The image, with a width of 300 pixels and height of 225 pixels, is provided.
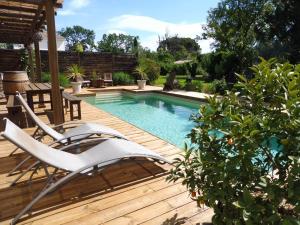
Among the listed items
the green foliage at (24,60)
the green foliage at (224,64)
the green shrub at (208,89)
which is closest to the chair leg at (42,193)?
the green shrub at (208,89)

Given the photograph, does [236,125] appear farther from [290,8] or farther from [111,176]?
[290,8]

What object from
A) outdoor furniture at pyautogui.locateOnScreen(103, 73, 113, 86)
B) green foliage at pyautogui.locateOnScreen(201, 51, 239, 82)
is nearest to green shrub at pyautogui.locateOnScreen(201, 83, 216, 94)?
green foliage at pyautogui.locateOnScreen(201, 51, 239, 82)

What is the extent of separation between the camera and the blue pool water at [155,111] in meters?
6.85

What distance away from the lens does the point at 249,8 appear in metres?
20.5

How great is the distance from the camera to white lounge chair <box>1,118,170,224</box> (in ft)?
7.36

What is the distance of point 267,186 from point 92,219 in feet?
5.12

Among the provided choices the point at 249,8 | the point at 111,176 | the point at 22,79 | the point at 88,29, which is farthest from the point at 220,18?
the point at 88,29

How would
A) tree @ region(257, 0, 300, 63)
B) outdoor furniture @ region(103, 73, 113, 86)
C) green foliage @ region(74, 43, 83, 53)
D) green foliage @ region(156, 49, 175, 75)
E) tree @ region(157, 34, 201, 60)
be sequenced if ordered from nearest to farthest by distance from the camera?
outdoor furniture @ region(103, 73, 113, 86), tree @ region(257, 0, 300, 63), green foliage @ region(74, 43, 83, 53), green foliage @ region(156, 49, 175, 75), tree @ region(157, 34, 201, 60)

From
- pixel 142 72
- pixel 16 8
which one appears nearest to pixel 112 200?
pixel 16 8

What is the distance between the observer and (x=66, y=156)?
9.09 feet

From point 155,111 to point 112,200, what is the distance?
6833mm

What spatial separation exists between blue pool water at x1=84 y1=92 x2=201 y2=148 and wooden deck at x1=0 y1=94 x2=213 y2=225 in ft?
7.80

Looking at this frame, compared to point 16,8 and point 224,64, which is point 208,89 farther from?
point 16,8

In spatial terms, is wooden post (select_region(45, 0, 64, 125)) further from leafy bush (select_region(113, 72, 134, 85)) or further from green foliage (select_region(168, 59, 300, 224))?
leafy bush (select_region(113, 72, 134, 85))
